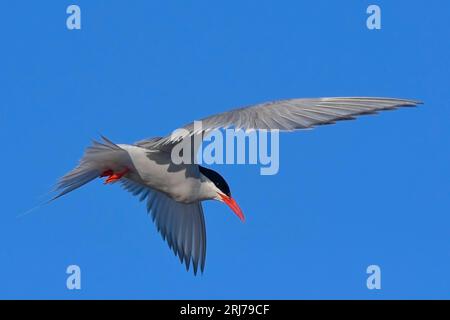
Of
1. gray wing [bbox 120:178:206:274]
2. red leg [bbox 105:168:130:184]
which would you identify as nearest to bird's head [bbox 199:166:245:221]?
red leg [bbox 105:168:130:184]

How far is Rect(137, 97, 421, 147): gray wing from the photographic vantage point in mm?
5617

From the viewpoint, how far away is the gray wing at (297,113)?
5617 mm

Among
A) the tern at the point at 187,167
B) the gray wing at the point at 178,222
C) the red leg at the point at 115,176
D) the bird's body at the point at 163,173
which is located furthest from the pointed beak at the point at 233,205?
the gray wing at the point at 178,222

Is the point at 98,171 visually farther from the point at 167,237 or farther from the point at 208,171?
the point at 167,237

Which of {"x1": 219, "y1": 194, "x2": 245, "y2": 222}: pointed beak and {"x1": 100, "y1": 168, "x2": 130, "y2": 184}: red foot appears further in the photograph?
{"x1": 219, "y1": 194, "x2": 245, "y2": 222}: pointed beak

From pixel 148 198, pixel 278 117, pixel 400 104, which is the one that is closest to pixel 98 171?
pixel 148 198

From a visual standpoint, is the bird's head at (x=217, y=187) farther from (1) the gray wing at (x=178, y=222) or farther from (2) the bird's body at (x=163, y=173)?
(1) the gray wing at (x=178, y=222)

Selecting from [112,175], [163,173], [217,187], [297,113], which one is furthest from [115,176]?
[297,113]

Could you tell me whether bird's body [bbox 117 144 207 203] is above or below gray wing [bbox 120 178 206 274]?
above

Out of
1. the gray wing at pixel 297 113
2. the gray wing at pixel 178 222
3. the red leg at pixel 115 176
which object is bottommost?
the gray wing at pixel 178 222

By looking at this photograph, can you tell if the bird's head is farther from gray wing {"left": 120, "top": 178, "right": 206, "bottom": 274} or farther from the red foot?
gray wing {"left": 120, "top": 178, "right": 206, "bottom": 274}

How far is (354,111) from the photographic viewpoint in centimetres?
575

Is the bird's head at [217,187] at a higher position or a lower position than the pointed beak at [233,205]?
higher

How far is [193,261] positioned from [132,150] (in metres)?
1.56
